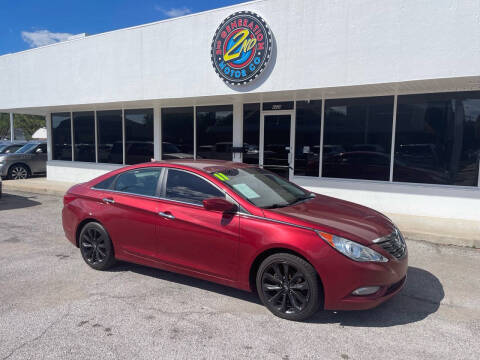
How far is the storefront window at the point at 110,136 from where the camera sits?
12.5 m

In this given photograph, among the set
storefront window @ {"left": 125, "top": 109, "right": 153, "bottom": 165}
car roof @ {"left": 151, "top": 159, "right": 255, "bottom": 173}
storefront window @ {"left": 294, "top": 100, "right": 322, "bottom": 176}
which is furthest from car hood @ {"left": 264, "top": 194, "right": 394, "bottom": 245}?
storefront window @ {"left": 125, "top": 109, "right": 153, "bottom": 165}

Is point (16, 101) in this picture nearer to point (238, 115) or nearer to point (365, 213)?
point (238, 115)

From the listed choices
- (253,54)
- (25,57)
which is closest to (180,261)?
(253,54)

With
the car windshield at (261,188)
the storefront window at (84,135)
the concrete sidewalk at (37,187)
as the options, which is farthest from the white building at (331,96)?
the car windshield at (261,188)

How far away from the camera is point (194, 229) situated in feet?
12.6

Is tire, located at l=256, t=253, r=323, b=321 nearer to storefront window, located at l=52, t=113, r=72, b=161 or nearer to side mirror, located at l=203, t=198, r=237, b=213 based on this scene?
side mirror, located at l=203, t=198, r=237, b=213

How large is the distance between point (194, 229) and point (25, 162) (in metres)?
14.2

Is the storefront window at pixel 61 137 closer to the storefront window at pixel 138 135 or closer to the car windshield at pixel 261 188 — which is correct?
the storefront window at pixel 138 135

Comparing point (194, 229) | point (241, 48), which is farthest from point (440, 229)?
point (241, 48)

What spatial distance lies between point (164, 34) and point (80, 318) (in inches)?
321

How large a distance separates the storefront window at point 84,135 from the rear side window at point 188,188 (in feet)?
33.4

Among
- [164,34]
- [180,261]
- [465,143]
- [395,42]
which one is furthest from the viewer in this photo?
[164,34]

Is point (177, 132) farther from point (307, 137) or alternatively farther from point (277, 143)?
point (307, 137)

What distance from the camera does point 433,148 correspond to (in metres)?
7.64
